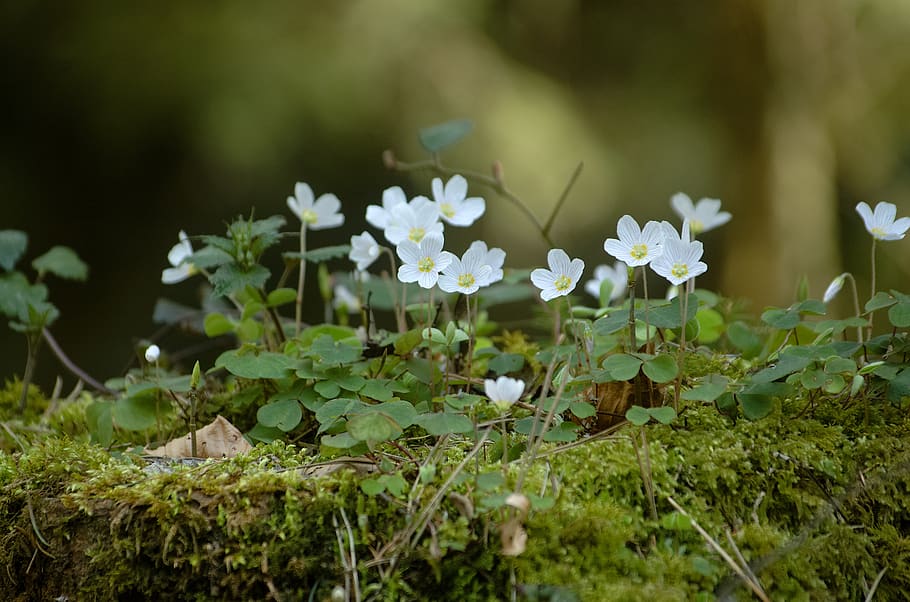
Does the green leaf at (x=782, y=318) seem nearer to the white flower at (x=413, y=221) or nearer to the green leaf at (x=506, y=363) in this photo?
the green leaf at (x=506, y=363)

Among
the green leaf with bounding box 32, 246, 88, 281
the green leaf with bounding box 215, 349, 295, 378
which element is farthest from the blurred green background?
the green leaf with bounding box 215, 349, 295, 378

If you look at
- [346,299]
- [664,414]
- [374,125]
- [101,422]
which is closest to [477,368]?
[346,299]

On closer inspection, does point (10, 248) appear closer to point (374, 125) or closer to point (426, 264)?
point (426, 264)

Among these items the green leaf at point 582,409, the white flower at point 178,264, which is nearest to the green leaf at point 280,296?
the white flower at point 178,264

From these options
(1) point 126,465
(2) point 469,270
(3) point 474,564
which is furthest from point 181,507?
(2) point 469,270

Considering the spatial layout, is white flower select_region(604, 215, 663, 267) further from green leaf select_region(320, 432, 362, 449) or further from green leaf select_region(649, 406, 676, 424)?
green leaf select_region(320, 432, 362, 449)

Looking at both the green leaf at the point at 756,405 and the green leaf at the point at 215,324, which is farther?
the green leaf at the point at 215,324
